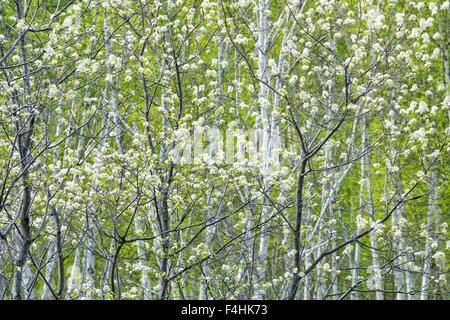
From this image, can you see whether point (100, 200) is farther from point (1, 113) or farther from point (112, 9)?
point (112, 9)

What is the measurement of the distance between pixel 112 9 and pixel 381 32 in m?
4.75

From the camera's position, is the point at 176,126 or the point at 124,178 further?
the point at 176,126

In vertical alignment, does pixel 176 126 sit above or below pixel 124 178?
above

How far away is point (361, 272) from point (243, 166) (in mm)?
10872

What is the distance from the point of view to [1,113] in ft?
21.2

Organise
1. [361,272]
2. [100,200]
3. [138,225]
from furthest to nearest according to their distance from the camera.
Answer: [361,272] < [138,225] < [100,200]
